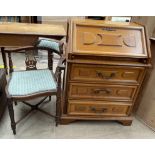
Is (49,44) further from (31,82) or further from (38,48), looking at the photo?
(31,82)

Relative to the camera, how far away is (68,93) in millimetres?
1530

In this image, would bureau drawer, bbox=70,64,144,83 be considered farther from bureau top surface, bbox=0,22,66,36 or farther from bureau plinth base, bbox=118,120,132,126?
bureau top surface, bbox=0,22,66,36

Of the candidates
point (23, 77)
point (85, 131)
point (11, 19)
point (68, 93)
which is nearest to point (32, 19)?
point (11, 19)

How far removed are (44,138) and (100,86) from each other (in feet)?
2.35

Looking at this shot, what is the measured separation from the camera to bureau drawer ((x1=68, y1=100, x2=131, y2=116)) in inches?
63.2

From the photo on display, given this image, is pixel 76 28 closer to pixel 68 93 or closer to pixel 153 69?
pixel 68 93

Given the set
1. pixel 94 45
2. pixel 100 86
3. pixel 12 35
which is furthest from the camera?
→ pixel 12 35

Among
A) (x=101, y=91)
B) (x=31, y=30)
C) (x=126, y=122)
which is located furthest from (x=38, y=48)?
(x=126, y=122)

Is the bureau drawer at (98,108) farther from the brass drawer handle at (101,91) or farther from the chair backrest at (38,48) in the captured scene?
the chair backrest at (38,48)

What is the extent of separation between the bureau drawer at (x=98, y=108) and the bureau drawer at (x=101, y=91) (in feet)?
0.22

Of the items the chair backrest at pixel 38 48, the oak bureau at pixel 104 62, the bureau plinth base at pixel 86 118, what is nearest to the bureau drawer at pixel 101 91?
the oak bureau at pixel 104 62

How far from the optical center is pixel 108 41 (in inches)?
54.9

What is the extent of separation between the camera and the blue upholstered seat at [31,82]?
141 centimetres

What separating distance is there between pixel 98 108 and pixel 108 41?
2.15 ft
